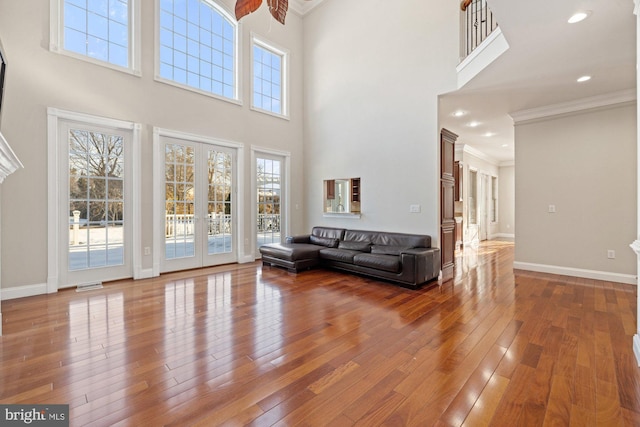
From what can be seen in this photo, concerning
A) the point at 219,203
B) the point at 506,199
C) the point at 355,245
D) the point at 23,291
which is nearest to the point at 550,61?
the point at 355,245

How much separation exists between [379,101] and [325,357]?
4657mm

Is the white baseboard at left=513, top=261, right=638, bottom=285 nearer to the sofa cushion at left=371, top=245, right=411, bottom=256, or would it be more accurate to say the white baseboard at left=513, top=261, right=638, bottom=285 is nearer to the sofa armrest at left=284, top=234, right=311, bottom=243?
the sofa cushion at left=371, top=245, right=411, bottom=256

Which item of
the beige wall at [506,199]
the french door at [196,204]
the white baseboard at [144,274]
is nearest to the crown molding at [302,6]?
the french door at [196,204]

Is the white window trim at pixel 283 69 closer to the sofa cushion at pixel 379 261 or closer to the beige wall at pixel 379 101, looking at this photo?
the beige wall at pixel 379 101

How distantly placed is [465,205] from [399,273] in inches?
201

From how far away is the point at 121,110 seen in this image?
4418 millimetres

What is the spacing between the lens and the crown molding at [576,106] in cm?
429

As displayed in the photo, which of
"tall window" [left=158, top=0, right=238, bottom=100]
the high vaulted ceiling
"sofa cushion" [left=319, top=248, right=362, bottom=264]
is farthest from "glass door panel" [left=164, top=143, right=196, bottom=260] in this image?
the high vaulted ceiling

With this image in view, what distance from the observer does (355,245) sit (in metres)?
5.31

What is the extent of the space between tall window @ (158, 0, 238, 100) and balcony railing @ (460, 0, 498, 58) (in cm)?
409

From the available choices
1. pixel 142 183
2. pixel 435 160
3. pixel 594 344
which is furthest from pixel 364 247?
pixel 142 183

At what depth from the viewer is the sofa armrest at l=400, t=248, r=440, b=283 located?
401cm

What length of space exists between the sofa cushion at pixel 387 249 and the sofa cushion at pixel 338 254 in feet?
0.98

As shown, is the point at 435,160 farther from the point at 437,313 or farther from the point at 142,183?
the point at 142,183
